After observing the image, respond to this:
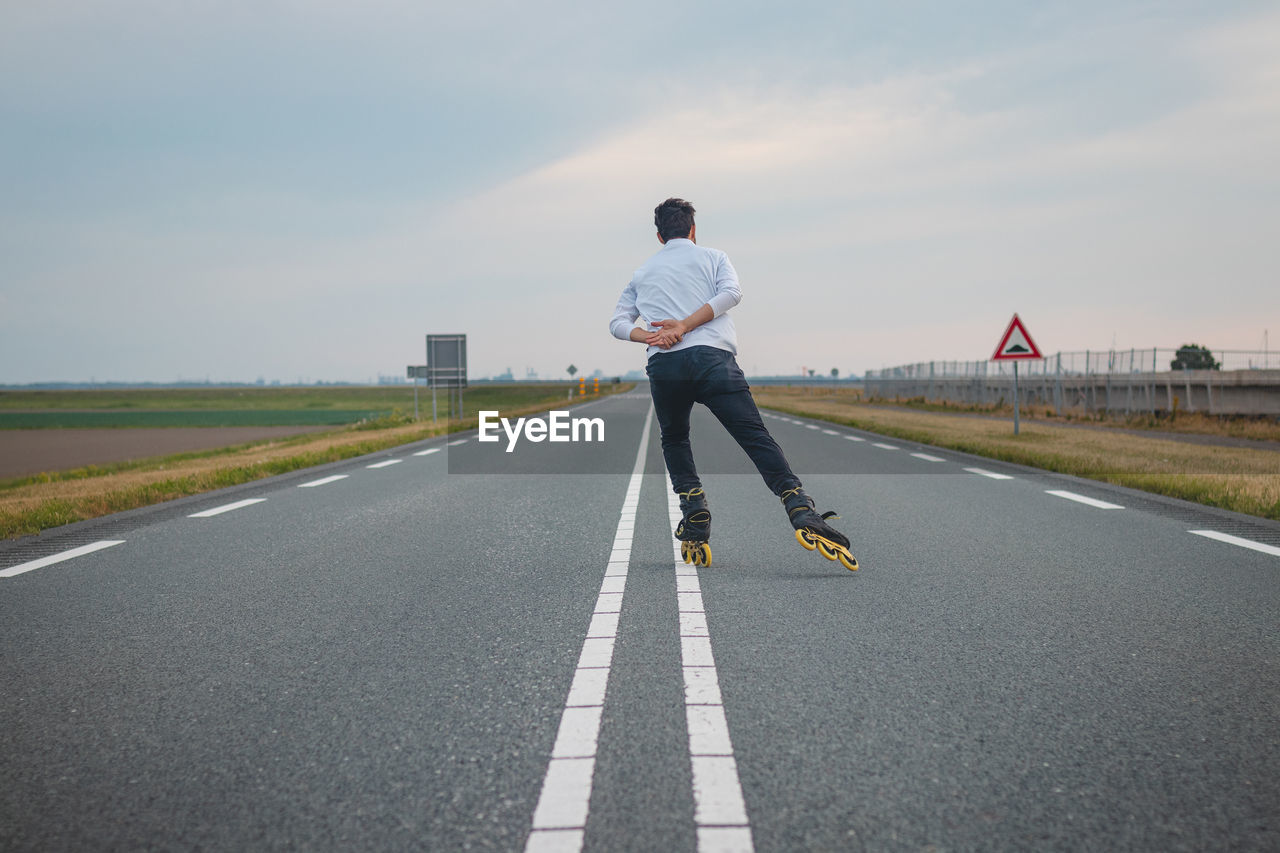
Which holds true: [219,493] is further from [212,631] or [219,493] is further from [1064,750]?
[1064,750]

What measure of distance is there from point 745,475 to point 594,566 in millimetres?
5700

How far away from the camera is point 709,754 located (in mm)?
2576

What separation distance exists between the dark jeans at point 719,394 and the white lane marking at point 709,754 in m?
1.33

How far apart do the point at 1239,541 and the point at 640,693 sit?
5.15 meters

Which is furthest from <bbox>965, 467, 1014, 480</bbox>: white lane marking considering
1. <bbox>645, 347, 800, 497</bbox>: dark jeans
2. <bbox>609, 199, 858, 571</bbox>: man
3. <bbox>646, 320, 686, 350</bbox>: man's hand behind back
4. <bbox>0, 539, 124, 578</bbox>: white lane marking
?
<bbox>0, 539, 124, 578</bbox>: white lane marking

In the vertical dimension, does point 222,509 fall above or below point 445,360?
below

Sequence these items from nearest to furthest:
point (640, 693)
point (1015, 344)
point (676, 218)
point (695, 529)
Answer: point (640, 693) < point (695, 529) < point (676, 218) < point (1015, 344)

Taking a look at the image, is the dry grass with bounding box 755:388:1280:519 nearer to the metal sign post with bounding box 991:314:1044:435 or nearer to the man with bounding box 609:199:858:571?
the metal sign post with bounding box 991:314:1044:435

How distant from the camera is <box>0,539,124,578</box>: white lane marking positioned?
5477mm

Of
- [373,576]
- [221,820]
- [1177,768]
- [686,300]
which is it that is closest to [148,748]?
[221,820]

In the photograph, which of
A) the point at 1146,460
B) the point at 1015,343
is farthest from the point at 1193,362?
the point at 1146,460

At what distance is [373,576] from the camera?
207 inches

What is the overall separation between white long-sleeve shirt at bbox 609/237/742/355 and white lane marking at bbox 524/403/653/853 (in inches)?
62.4

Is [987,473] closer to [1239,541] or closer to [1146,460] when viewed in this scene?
[1146,460]
